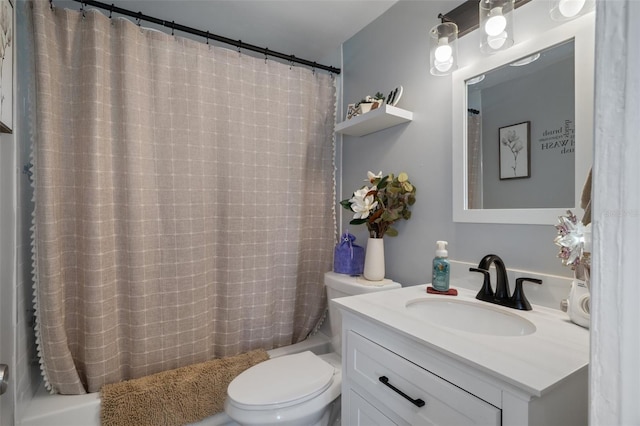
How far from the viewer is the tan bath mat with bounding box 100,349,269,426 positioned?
4.11 ft

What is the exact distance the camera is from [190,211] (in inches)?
60.5

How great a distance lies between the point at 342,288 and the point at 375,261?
0.21 m

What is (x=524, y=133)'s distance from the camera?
1.06 meters

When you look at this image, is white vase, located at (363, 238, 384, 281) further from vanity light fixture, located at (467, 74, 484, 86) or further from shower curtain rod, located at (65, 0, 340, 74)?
shower curtain rod, located at (65, 0, 340, 74)

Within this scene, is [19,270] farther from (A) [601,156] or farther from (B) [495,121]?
(B) [495,121]

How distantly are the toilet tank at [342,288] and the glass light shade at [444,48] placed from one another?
0.96 m

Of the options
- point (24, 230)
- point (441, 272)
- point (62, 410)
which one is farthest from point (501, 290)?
point (24, 230)

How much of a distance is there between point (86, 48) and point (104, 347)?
131 cm

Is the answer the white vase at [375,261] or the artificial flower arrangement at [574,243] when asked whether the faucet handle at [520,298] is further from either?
the white vase at [375,261]

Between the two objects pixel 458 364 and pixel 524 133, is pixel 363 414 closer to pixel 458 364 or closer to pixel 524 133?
pixel 458 364

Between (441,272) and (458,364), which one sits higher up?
(441,272)

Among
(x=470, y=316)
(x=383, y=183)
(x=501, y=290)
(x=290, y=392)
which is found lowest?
(x=290, y=392)

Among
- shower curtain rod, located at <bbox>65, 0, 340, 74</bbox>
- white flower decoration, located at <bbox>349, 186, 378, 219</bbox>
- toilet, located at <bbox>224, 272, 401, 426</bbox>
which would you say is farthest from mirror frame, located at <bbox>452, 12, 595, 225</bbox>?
shower curtain rod, located at <bbox>65, 0, 340, 74</bbox>

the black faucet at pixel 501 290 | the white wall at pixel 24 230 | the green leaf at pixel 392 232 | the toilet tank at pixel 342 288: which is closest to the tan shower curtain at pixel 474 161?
the black faucet at pixel 501 290
